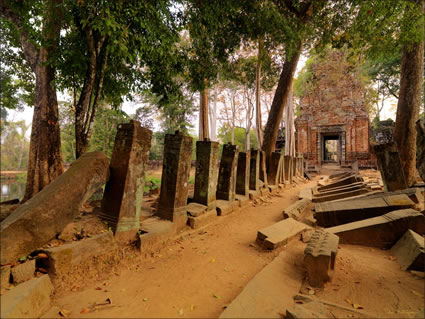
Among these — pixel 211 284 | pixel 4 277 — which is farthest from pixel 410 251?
pixel 4 277

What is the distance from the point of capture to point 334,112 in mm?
18141

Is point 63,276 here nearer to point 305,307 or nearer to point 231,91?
point 305,307

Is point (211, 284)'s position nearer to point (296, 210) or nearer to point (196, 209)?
point (196, 209)

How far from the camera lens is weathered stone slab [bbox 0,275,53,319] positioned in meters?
1.33

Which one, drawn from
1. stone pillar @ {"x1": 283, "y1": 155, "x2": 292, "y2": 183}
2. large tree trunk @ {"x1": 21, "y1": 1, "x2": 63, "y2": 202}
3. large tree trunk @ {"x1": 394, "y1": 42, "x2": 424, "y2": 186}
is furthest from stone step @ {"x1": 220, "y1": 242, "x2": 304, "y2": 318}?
stone pillar @ {"x1": 283, "y1": 155, "x2": 292, "y2": 183}

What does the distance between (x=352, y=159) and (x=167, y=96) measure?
16.9 m

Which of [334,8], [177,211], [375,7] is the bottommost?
[177,211]

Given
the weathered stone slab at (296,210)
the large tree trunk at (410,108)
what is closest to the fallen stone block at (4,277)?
the weathered stone slab at (296,210)

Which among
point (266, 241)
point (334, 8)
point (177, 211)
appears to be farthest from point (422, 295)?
point (334, 8)

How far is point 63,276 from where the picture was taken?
191 cm

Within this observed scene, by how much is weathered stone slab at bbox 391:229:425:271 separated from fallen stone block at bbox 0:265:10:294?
3433mm

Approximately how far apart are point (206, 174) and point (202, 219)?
0.80m

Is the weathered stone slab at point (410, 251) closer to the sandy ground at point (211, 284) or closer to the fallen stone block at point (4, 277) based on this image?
the sandy ground at point (211, 284)

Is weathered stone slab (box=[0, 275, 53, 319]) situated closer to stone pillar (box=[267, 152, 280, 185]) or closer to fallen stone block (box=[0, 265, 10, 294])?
fallen stone block (box=[0, 265, 10, 294])
